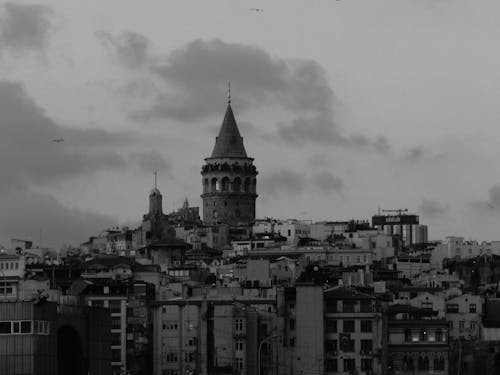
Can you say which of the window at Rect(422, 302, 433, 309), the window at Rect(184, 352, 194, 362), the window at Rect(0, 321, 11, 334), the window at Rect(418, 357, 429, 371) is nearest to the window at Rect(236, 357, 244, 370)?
the window at Rect(184, 352, 194, 362)

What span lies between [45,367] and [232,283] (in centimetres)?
7982

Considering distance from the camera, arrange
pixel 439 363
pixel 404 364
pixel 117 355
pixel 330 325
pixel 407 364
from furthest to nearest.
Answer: pixel 439 363 < pixel 407 364 < pixel 404 364 < pixel 330 325 < pixel 117 355

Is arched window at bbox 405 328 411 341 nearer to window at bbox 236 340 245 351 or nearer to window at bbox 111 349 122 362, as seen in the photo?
window at bbox 236 340 245 351

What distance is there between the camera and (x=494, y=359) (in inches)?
6959

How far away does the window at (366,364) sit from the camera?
163750 mm

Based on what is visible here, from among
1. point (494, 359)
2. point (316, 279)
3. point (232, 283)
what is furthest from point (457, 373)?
point (232, 283)

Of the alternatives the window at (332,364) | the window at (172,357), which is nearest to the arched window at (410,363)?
the window at (332,364)

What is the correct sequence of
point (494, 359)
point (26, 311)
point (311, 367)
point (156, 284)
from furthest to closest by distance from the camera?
1. point (156, 284)
2. point (494, 359)
3. point (311, 367)
4. point (26, 311)

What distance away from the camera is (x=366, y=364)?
164000mm

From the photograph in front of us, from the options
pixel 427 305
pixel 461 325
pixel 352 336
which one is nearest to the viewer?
pixel 352 336

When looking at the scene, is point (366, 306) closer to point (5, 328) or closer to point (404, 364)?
point (404, 364)

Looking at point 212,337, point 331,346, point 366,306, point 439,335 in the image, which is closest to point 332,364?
point 331,346

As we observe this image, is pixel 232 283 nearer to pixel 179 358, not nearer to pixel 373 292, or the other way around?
pixel 373 292

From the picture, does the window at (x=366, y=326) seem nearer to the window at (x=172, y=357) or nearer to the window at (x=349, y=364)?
the window at (x=349, y=364)
